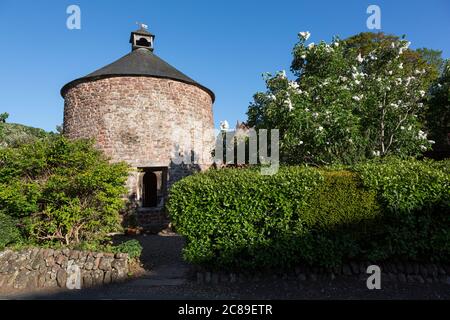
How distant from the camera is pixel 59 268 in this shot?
6.76m

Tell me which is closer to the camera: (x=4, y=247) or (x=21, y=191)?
(x=4, y=247)

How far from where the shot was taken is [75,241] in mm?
7836

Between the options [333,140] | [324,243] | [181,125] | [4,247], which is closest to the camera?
[324,243]

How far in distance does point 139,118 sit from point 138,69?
8.54ft

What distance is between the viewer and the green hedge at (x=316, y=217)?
19.5 feet

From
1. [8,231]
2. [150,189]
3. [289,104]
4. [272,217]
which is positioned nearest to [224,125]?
[289,104]

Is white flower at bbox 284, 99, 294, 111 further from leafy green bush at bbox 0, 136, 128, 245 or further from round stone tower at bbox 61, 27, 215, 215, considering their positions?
round stone tower at bbox 61, 27, 215, 215

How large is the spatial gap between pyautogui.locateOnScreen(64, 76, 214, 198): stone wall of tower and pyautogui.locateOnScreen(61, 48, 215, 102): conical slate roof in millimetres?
228

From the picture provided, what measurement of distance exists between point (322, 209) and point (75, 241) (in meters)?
6.12

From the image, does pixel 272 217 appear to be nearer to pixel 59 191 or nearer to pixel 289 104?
pixel 289 104

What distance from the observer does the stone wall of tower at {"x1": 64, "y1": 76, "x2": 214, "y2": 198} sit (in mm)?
14055
